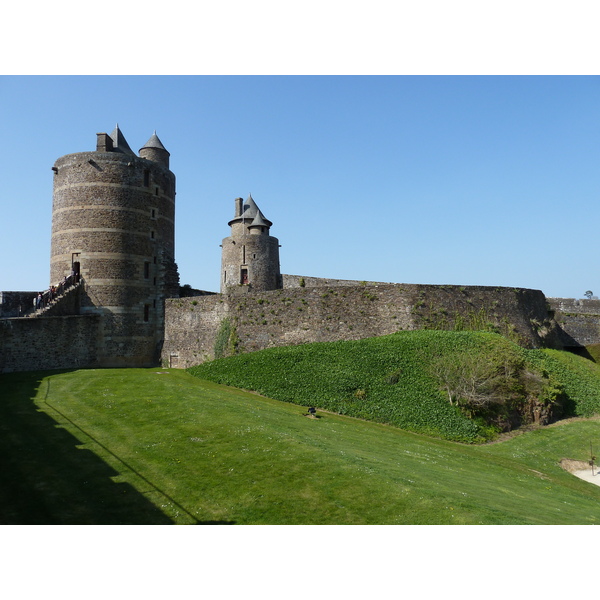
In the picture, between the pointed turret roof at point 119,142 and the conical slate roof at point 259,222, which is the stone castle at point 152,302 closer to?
Result: the pointed turret roof at point 119,142

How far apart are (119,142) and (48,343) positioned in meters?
17.5

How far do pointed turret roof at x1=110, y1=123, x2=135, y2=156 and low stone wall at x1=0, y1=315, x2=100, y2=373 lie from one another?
13.8 meters

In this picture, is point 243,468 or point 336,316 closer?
point 243,468

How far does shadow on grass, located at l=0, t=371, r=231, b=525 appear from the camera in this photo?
9.79 meters

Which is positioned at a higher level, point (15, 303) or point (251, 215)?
point (251, 215)

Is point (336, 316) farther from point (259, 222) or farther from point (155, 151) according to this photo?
point (155, 151)

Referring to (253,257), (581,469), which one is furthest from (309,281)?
(581,469)

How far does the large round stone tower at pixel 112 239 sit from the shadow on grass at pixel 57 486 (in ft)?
58.6

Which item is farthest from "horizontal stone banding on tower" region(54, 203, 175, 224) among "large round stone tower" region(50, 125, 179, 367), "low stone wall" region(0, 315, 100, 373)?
"low stone wall" region(0, 315, 100, 373)

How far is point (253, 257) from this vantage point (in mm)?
45906

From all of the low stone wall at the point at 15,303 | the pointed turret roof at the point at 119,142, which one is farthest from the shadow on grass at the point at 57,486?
the pointed turret roof at the point at 119,142

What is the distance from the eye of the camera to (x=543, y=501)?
13312mm

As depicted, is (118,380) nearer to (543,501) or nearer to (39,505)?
(39,505)

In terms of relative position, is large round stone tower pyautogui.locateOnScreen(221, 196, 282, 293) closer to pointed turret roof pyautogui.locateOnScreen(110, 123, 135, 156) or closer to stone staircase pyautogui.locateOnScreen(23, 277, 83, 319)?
pointed turret roof pyautogui.locateOnScreen(110, 123, 135, 156)
